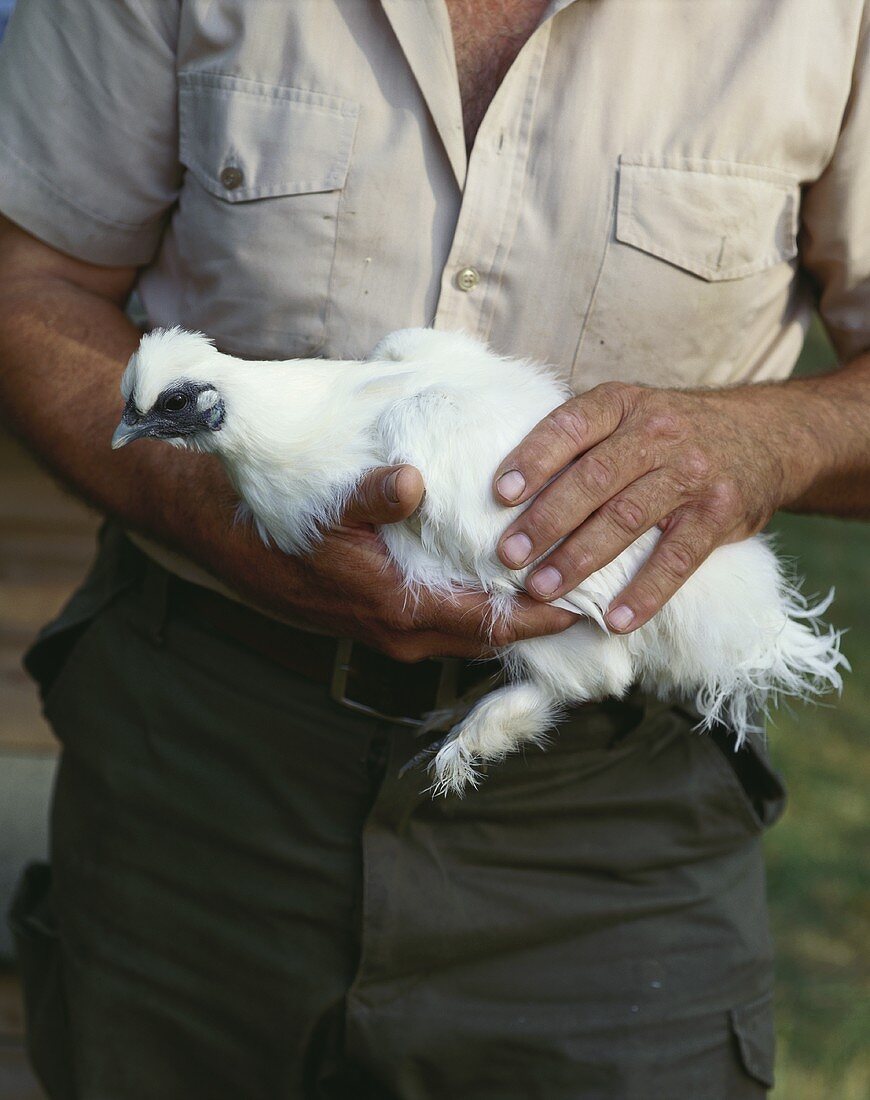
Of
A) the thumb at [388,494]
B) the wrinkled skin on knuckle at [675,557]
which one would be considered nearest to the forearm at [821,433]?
the wrinkled skin on knuckle at [675,557]

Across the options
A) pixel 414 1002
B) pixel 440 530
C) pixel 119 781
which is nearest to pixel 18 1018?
pixel 119 781

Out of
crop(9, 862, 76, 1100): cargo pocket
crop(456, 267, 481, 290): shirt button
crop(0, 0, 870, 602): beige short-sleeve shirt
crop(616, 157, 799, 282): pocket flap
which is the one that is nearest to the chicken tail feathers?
crop(0, 0, 870, 602): beige short-sleeve shirt

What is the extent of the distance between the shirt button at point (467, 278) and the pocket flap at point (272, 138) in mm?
273

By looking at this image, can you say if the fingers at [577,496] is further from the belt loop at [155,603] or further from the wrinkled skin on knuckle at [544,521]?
the belt loop at [155,603]

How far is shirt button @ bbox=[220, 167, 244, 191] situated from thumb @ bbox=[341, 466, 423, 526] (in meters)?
0.64

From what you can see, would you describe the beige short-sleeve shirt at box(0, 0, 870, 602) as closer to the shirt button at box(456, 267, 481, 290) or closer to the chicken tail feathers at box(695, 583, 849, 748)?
the shirt button at box(456, 267, 481, 290)

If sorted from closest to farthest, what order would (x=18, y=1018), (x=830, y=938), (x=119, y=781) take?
(x=119, y=781)
(x=18, y=1018)
(x=830, y=938)

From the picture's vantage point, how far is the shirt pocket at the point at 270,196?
6.65 feet

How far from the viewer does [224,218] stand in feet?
6.77

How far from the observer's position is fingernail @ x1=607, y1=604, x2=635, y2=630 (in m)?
1.82

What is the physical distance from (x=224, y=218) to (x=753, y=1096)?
200 centimetres

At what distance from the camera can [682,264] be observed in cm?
201

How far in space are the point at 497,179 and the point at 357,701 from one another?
0.99 m

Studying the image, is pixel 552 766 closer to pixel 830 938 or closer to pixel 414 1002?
pixel 414 1002
